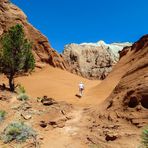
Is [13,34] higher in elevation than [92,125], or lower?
higher

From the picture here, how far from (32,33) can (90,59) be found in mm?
27791

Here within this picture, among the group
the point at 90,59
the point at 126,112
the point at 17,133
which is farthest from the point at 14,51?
the point at 90,59

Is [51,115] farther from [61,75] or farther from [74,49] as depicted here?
[74,49]

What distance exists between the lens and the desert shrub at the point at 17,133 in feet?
47.2

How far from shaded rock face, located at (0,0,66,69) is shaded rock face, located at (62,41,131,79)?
64.0ft

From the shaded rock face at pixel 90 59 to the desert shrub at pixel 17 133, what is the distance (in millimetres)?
53115

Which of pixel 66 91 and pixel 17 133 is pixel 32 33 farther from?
pixel 17 133

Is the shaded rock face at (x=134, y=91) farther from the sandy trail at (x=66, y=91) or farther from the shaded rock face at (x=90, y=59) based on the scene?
the shaded rock face at (x=90, y=59)

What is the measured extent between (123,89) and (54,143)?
441 cm

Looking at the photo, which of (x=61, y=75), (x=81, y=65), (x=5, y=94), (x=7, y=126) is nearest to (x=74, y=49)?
(x=81, y=65)

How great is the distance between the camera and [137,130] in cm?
1265

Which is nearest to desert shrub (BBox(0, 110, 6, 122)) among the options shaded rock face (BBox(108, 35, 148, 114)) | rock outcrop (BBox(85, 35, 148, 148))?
rock outcrop (BBox(85, 35, 148, 148))

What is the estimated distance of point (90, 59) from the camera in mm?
74438

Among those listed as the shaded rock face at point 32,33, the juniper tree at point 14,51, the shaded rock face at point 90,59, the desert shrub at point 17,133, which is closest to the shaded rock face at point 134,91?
the desert shrub at point 17,133
